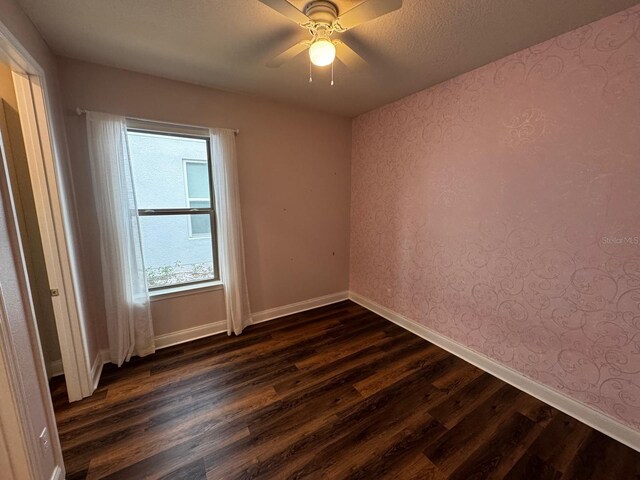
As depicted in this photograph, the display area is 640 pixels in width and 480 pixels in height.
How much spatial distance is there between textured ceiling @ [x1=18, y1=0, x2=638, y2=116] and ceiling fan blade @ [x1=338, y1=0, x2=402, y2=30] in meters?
0.06

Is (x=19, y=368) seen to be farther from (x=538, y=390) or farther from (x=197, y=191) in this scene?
(x=538, y=390)

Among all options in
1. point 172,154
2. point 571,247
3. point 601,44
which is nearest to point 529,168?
point 571,247

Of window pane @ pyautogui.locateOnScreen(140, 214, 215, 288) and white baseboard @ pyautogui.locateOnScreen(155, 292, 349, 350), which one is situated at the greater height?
window pane @ pyautogui.locateOnScreen(140, 214, 215, 288)

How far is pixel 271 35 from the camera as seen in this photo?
1634mm

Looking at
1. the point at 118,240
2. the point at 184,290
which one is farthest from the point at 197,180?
the point at 184,290

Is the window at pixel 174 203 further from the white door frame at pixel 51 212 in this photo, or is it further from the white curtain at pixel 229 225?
the white door frame at pixel 51 212

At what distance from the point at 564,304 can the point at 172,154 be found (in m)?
3.27

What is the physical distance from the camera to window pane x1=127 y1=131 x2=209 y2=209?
7.35ft

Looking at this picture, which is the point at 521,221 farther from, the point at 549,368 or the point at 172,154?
the point at 172,154

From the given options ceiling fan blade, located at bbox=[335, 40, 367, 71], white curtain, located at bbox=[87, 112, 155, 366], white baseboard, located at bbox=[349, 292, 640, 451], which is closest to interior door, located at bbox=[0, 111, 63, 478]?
white curtain, located at bbox=[87, 112, 155, 366]

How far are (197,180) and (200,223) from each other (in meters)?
0.42

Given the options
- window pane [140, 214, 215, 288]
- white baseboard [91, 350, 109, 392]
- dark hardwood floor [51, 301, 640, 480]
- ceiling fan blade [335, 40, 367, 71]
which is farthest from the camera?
window pane [140, 214, 215, 288]

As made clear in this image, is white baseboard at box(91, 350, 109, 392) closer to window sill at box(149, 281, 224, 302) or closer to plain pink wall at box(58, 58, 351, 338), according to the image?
plain pink wall at box(58, 58, 351, 338)

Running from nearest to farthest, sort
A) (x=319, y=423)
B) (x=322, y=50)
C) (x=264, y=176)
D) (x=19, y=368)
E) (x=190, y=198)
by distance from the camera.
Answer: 1. (x=19, y=368)
2. (x=322, y=50)
3. (x=319, y=423)
4. (x=190, y=198)
5. (x=264, y=176)
